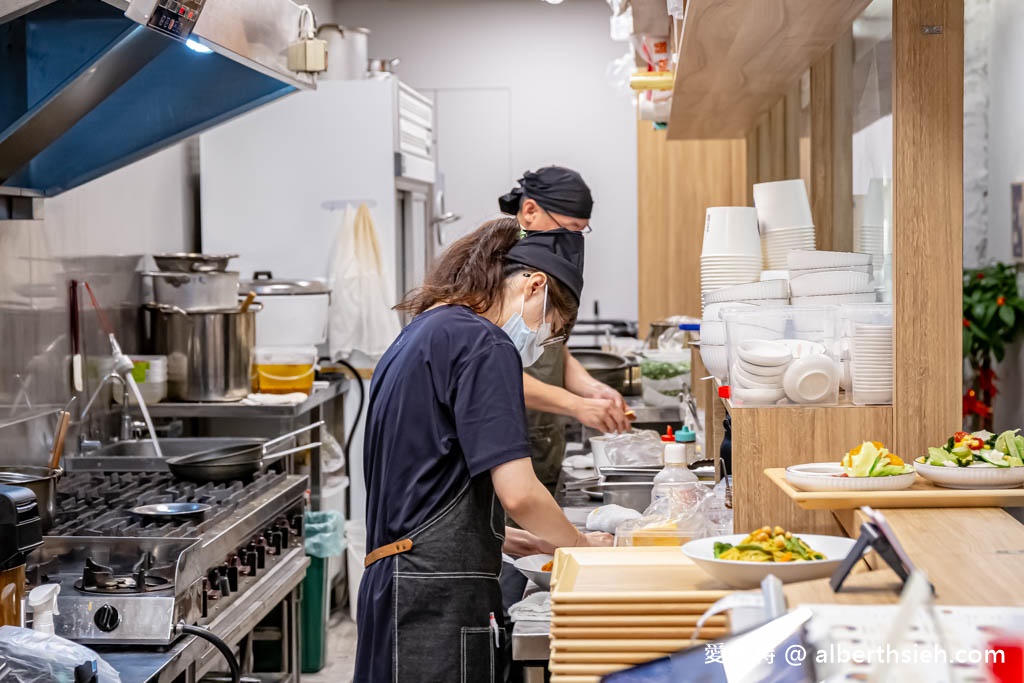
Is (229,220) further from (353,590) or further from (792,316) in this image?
(792,316)

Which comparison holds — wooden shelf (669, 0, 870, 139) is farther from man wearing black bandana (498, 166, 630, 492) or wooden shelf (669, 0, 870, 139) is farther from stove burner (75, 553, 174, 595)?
stove burner (75, 553, 174, 595)

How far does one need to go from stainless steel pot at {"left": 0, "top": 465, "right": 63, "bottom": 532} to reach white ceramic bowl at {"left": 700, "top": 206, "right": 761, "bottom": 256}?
61.7 inches

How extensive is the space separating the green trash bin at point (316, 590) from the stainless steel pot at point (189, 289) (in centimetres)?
95

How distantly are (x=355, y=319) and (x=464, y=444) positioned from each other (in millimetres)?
3212

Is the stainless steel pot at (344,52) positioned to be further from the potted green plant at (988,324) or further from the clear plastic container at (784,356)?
the clear plastic container at (784,356)

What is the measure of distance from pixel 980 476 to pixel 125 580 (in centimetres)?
188

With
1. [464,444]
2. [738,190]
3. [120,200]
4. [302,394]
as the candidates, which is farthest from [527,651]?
[738,190]

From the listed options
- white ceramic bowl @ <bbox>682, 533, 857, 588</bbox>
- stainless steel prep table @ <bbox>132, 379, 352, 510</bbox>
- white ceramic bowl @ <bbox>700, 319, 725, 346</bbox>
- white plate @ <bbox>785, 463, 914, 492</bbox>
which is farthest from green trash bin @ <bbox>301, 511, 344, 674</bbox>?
white ceramic bowl @ <bbox>682, 533, 857, 588</bbox>

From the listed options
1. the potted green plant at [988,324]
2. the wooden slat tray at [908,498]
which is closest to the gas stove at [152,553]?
the wooden slat tray at [908,498]

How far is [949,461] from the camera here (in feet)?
5.60

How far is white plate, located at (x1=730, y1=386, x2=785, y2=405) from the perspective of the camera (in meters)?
1.86

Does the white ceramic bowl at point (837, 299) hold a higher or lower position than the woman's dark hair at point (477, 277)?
lower

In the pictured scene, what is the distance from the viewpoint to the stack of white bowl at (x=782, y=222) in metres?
2.48

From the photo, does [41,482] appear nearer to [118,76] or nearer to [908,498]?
[118,76]
